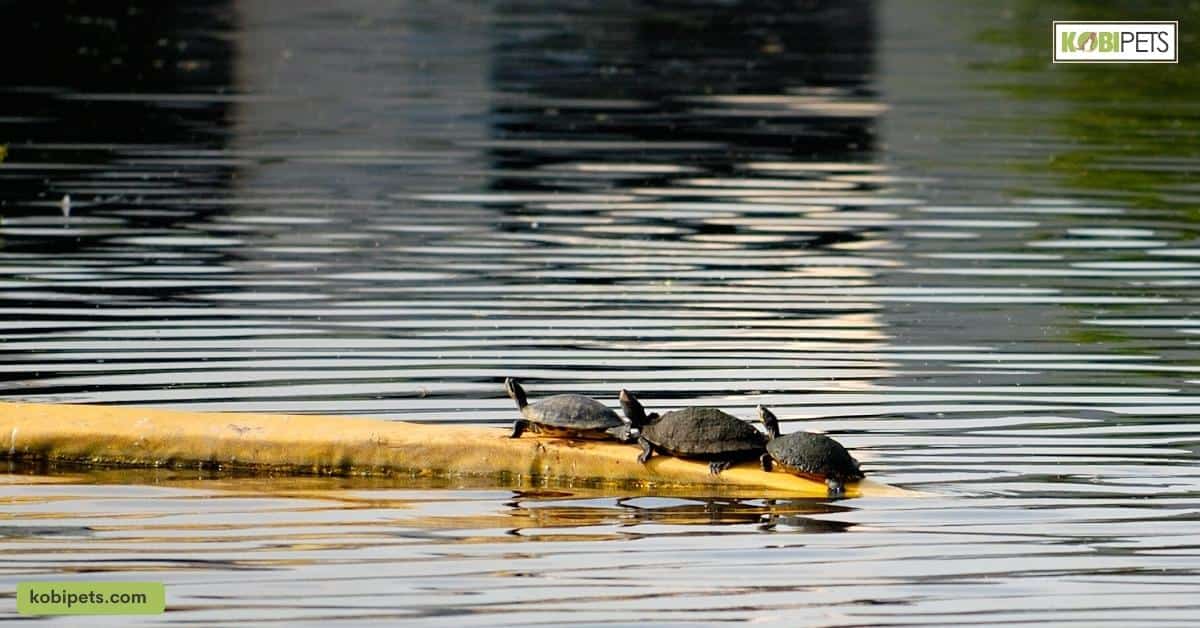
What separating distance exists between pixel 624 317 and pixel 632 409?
496cm

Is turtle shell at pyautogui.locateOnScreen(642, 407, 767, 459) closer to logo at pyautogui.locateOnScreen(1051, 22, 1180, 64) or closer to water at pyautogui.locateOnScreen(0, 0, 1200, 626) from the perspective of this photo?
water at pyautogui.locateOnScreen(0, 0, 1200, 626)

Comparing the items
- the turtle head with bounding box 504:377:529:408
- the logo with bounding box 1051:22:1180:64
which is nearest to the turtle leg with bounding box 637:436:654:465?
the turtle head with bounding box 504:377:529:408

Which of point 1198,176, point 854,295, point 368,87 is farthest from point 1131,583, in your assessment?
point 368,87

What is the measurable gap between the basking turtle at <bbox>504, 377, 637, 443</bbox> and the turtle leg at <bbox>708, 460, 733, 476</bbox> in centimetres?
40

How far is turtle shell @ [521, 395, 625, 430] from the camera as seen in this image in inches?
440

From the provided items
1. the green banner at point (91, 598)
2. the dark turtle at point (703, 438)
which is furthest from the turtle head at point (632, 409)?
the green banner at point (91, 598)

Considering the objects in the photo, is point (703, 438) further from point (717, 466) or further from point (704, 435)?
point (717, 466)

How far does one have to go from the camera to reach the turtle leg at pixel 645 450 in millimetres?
11008

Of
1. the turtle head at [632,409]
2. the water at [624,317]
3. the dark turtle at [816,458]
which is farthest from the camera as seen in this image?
the turtle head at [632,409]

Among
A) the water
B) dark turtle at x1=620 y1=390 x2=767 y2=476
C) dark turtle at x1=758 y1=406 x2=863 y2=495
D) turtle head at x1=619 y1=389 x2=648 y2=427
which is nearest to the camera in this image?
the water

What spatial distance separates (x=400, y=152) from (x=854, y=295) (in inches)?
394

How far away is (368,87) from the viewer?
34.4m

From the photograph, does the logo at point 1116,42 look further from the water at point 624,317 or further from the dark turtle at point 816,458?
the dark turtle at point 816,458

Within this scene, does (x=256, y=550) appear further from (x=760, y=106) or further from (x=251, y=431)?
(x=760, y=106)
